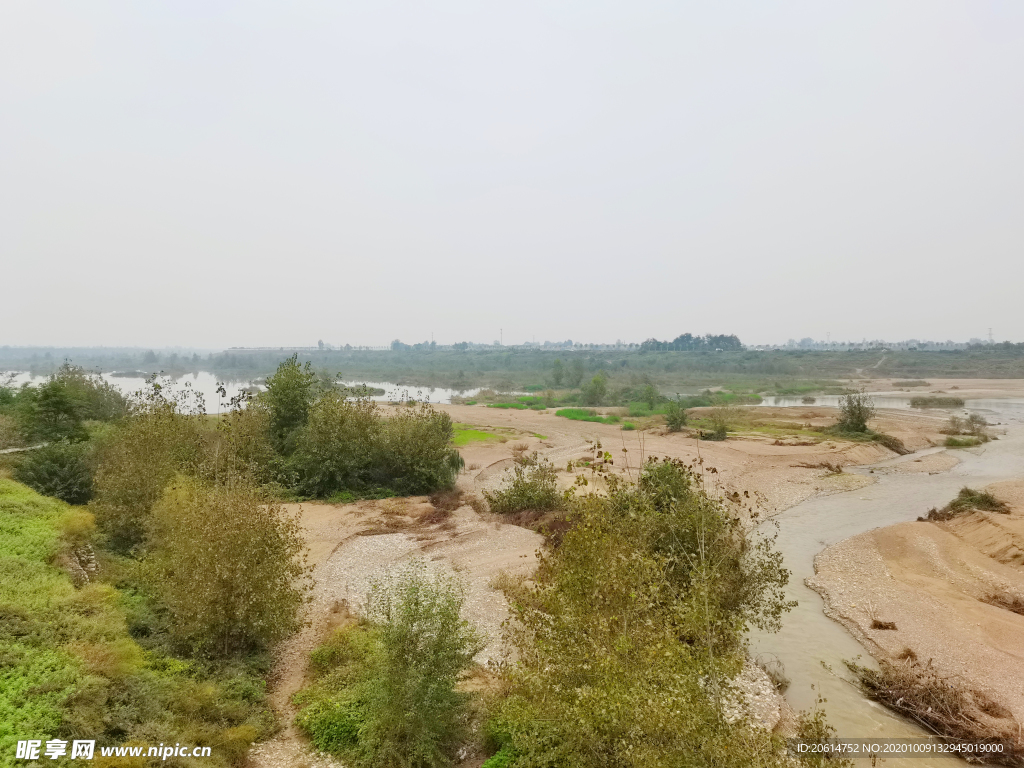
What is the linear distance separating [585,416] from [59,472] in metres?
49.3

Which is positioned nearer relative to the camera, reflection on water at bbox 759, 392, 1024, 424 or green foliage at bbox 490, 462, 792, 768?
green foliage at bbox 490, 462, 792, 768

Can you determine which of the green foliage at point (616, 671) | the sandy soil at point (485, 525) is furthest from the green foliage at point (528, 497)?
the green foliage at point (616, 671)

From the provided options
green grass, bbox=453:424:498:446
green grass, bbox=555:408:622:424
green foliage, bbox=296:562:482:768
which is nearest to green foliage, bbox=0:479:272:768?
green foliage, bbox=296:562:482:768

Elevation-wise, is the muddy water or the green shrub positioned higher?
the green shrub

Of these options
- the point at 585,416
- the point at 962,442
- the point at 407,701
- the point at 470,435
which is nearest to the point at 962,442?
the point at 962,442

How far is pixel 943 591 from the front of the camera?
1970 centimetres

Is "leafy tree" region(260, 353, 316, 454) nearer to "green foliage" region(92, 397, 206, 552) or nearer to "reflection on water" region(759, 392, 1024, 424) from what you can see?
"green foliage" region(92, 397, 206, 552)

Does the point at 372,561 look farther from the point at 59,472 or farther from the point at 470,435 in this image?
the point at 470,435

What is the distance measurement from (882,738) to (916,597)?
9.38 meters

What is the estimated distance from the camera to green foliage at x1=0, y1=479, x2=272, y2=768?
28.8 feet

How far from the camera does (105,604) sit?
12781 mm

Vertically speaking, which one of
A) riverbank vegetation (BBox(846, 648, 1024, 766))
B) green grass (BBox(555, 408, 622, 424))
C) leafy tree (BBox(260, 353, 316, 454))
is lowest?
riverbank vegetation (BBox(846, 648, 1024, 766))

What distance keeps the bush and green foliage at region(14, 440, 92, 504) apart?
19.0 metres

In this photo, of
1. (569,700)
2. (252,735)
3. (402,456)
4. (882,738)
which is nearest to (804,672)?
(882,738)
